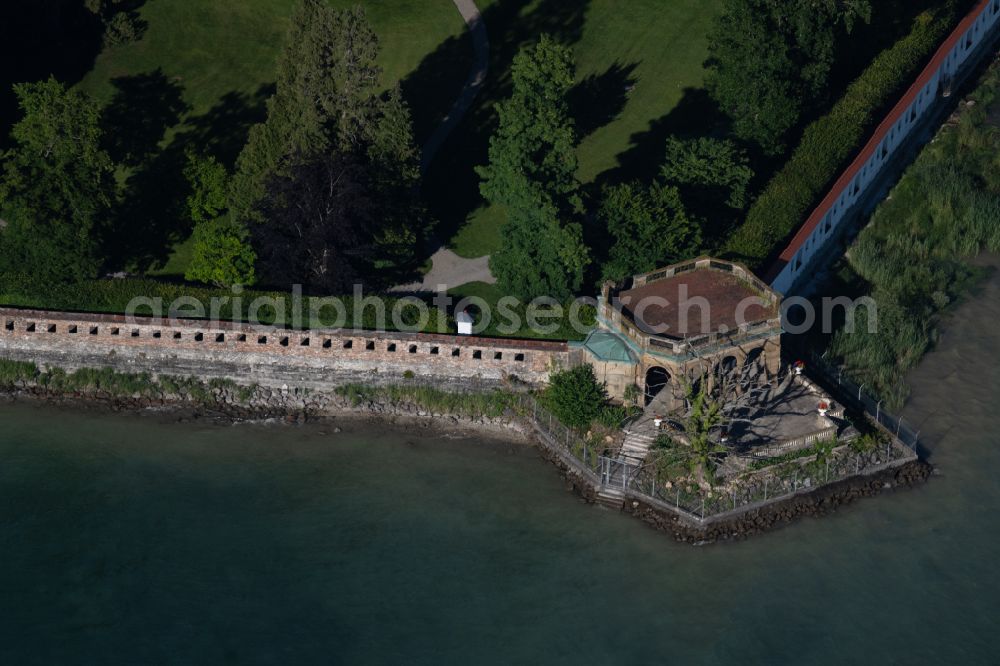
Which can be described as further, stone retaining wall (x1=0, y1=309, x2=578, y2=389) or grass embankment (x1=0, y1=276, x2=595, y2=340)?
grass embankment (x1=0, y1=276, x2=595, y2=340)

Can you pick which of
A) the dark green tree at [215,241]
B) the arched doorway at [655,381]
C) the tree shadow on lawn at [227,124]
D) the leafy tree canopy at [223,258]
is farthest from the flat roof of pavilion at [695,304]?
the tree shadow on lawn at [227,124]

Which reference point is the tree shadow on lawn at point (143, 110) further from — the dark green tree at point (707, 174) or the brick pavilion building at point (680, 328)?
the brick pavilion building at point (680, 328)

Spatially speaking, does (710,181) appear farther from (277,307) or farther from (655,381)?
(277,307)

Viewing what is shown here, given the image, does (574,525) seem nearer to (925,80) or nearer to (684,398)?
(684,398)

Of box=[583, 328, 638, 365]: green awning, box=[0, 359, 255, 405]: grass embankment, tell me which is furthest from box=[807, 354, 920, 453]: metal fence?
box=[0, 359, 255, 405]: grass embankment

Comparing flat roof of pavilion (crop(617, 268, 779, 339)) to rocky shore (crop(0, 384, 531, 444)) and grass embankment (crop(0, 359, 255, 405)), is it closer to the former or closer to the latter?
rocky shore (crop(0, 384, 531, 444))

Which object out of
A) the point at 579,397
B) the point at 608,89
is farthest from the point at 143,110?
the point at 579,397
